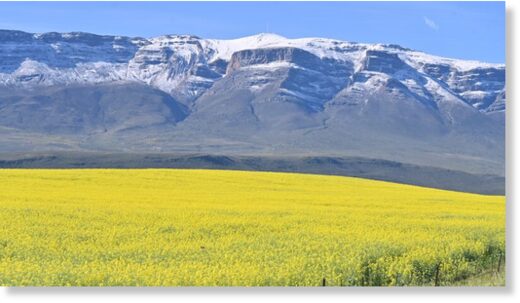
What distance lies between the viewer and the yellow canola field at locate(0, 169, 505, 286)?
1516cm

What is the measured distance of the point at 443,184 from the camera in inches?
7367

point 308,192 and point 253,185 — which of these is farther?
point 253,185

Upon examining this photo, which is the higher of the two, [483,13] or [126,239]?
[483,13]

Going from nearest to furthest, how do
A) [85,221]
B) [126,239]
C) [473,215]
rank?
[126,239] < [85,221] < [473,215]

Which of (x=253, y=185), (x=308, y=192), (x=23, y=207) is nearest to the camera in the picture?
(x=23, y=207)

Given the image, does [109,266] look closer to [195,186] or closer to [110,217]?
[110,217]

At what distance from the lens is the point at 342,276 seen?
16.1 m

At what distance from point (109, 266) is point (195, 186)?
2058 cm

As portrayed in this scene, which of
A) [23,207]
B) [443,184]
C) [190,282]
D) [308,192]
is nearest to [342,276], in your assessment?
[190,282]

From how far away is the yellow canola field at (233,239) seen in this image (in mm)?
15156

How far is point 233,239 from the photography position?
1967 cm

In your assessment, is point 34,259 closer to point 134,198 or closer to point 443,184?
point 134,198

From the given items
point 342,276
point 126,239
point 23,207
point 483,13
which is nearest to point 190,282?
point 342,276

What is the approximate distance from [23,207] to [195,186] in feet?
43.3
